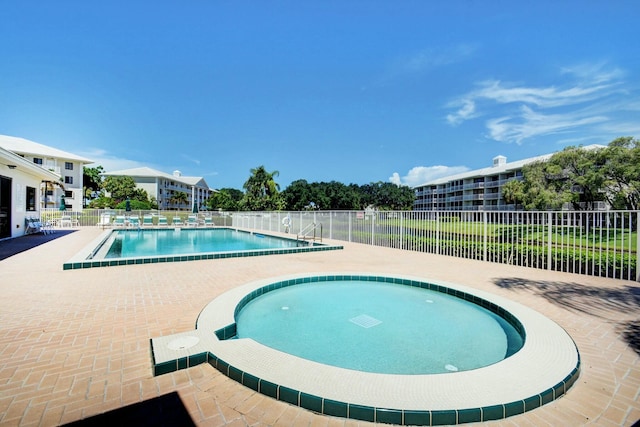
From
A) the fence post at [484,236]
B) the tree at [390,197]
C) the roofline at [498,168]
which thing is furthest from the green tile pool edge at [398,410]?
the tree at [390,197]

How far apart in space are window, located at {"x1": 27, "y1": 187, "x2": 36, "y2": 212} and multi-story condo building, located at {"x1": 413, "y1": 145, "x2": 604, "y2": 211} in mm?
49791

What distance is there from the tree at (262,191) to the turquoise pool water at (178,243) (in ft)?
44.3

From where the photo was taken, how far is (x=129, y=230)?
20.6 metres

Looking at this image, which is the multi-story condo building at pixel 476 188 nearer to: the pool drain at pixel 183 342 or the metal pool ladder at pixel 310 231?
the metal pool ladder at pixel 310 231

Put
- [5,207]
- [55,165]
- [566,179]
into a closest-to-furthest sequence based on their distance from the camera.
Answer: [5,207]
[566,179]
[55,165]

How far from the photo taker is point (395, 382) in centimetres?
241

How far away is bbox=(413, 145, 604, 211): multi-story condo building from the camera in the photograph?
47.4m

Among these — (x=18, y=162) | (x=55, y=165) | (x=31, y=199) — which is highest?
(x=55, y=165)

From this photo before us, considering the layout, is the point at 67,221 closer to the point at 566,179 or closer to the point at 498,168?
the point at 566,179

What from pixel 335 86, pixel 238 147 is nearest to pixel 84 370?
pixel 335 86

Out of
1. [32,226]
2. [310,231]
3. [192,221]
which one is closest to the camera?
[32,226]

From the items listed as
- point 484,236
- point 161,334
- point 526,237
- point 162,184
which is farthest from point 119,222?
point 162,184

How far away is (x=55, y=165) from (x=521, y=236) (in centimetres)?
5752

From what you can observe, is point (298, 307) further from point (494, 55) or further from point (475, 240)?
point (494, 55)
